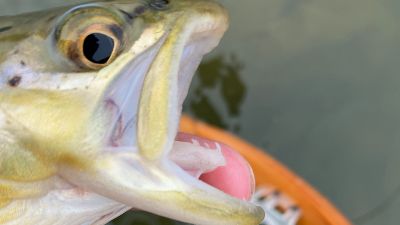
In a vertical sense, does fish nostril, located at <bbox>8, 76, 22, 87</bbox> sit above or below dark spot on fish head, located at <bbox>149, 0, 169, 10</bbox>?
below

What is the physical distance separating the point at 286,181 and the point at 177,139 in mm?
1036

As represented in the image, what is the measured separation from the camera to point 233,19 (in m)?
2.88

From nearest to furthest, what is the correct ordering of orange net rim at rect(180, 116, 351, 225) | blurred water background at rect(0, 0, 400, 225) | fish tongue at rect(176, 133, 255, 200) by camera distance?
fish tongue at rect(176, 133, 255, 200) → orange net rim at rect(180, 116, 351, 225) → blurred water background at rect(0, 0, 400, 225)

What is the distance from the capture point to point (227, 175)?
53.6 inches

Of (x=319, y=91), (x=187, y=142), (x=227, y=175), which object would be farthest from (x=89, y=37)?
(x=319, y=91)

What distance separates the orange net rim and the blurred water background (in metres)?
0.39

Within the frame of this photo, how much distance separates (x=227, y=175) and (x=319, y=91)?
1.50 m

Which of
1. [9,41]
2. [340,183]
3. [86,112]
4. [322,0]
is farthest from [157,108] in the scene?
[322,0]

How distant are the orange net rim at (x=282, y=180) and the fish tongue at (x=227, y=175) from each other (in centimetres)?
85

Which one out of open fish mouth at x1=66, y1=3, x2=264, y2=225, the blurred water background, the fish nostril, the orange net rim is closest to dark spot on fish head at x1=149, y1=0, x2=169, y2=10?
open fish mouth at x1=66, y1=3, x2=264, y2=225

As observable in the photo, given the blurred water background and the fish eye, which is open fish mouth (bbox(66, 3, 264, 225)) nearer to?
the fish eye

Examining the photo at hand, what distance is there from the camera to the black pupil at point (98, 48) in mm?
1121

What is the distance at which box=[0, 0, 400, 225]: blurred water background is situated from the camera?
266 centimetres

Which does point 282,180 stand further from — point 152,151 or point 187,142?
point 152,151
